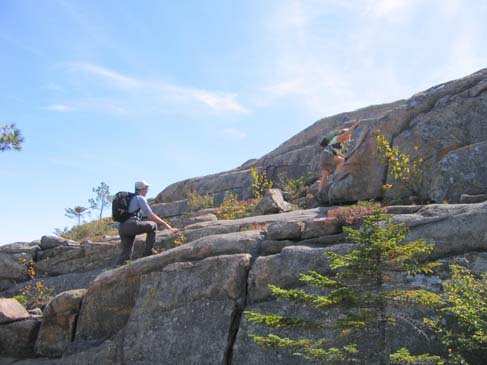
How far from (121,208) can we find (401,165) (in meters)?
8.51

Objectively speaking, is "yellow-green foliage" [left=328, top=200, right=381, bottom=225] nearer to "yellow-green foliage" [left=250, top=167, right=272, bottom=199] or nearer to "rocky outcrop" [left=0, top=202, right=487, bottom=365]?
"rocky outcrop" [left=0, top=202, right=487, bottom=365]

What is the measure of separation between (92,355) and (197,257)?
10.2 ft

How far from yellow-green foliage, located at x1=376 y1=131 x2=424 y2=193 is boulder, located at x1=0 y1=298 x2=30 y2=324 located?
426 inches

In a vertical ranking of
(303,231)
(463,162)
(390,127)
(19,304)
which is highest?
(390,127)

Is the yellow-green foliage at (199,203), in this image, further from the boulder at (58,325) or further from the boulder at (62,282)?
the boulder at (58,325)

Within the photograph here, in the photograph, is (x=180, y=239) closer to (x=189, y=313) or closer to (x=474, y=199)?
(x=189, y=313)

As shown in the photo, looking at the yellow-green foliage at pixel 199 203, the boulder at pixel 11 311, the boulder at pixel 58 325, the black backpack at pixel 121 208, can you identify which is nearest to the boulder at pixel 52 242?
the boulder at pixel 11 311

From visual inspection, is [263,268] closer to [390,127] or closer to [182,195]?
[390,127]

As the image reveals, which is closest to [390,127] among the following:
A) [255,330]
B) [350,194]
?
[350,194]

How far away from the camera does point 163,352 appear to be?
10281 millimetres

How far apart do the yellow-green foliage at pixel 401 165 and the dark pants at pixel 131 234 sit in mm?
7136

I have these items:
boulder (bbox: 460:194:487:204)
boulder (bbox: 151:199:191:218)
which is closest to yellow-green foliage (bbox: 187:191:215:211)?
boulder (bbox: 151:199:191:218)

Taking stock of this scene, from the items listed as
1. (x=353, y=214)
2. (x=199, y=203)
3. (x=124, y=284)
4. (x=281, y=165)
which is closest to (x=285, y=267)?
(x=353, y=214)

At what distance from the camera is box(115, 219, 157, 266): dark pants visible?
14.3 m
